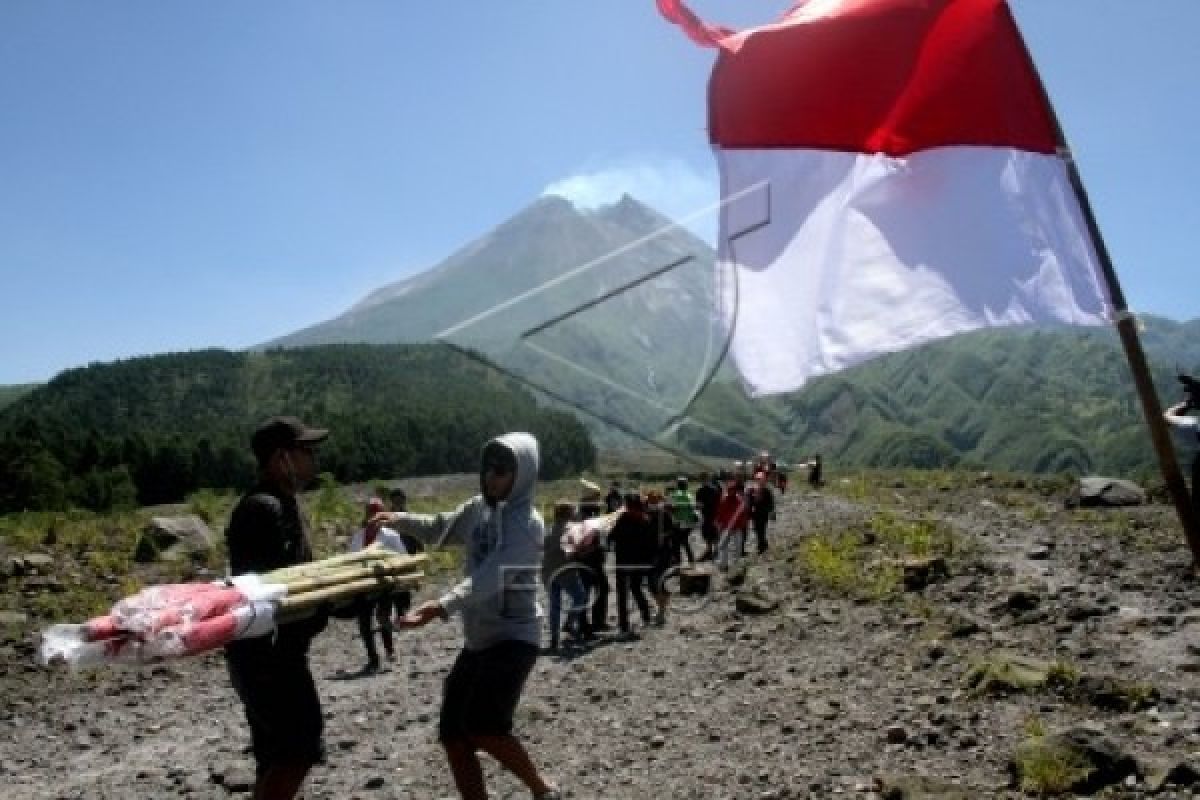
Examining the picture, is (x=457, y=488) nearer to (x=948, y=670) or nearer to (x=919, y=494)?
(x=919, y=494)

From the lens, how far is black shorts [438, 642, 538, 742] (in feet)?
18.9

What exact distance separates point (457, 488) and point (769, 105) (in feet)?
194

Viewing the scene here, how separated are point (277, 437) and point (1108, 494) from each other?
94.9 feet

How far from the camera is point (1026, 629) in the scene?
37.6ft

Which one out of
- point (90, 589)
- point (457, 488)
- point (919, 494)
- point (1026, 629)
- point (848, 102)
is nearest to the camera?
point (848, 102)

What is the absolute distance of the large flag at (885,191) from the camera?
4406 mm

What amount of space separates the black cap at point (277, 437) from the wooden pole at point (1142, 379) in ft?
12.8

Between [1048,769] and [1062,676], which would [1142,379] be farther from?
[1062,676]

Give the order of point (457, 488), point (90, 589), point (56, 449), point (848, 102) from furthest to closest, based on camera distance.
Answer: point (56, 449) < point (457, 488) < point (90, 589) < point (848, 102)

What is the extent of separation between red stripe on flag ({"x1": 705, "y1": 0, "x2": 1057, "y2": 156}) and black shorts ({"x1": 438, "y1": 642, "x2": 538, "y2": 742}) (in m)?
3.03

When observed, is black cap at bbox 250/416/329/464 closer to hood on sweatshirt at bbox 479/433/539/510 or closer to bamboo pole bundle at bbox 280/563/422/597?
bamboo pole bundle at bbox 280/563/422/597

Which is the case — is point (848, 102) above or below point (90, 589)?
above

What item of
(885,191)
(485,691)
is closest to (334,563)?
(485,691)

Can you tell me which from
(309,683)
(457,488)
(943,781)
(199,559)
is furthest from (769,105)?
(457,488)
